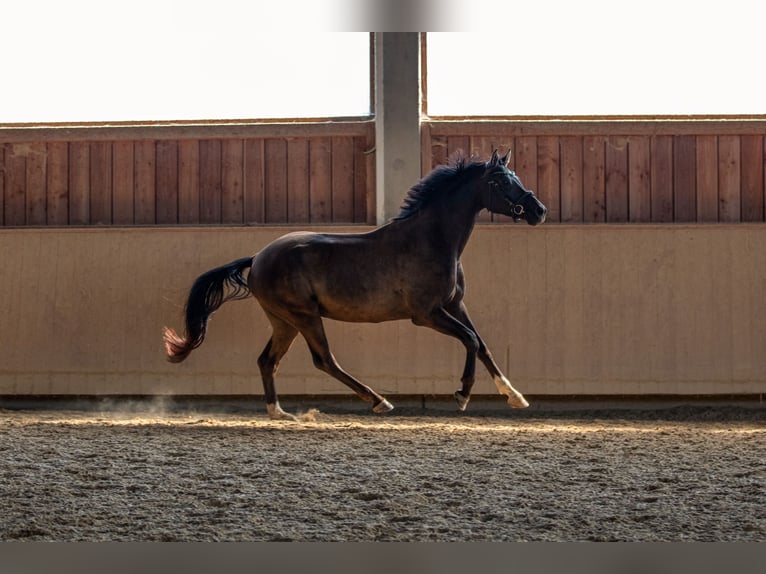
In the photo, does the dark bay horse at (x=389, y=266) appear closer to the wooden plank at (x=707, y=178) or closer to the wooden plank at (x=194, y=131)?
the wooden plank at (x=194, y=131)

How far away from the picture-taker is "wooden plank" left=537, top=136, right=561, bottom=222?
823 cm

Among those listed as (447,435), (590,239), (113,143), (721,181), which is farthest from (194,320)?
(721,181)

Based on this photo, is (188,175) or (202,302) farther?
(188,175)

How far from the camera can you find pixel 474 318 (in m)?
7.80

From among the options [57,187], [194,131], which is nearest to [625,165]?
[194,131]

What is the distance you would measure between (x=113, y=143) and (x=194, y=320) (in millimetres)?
2660

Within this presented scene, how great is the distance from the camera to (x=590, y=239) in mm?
7816

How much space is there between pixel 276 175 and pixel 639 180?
125 inches

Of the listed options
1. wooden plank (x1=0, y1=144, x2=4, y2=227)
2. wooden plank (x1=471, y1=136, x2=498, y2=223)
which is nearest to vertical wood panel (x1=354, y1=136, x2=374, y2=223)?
wooden plank (x1=471, y1=136, x2=498, y2=223)

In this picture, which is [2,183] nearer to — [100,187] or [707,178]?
[100,187]

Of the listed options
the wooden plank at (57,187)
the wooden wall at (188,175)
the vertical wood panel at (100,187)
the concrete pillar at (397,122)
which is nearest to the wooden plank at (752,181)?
the concrete pillar at (397,122)

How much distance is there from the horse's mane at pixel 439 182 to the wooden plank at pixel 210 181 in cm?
258

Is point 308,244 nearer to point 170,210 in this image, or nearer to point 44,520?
point 170,210

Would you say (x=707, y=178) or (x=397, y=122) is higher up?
(x=397, y=122)
